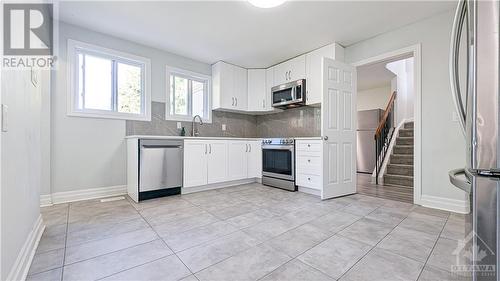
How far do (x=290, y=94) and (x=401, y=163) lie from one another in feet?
9.43

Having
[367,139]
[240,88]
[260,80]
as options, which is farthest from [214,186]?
[367,139]

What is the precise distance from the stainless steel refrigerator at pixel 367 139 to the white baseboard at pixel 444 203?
10.4 ft

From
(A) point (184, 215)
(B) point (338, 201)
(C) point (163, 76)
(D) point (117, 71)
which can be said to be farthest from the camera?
(C) point (163, 76)

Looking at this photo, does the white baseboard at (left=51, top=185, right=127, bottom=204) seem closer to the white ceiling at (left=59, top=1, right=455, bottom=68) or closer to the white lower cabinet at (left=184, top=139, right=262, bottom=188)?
the white lower cabinet at (left=184, top=139, right=262, bottom=188)

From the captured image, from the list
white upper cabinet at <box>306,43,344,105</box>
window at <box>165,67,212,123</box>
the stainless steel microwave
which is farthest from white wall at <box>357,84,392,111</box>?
window at <box>165,67,212,123</box>

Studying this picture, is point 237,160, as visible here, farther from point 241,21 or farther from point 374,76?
point 374,76

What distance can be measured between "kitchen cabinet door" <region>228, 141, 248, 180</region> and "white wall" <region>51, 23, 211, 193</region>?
1709mm

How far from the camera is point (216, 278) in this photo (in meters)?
1.22

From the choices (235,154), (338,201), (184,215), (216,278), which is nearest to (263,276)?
(216,278)

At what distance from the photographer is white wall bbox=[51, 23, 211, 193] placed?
274 cm

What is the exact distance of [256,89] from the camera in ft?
14.9

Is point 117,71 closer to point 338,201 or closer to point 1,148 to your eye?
point 1,148

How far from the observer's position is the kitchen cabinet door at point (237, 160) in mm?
3824

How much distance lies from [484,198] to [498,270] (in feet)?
0.65
